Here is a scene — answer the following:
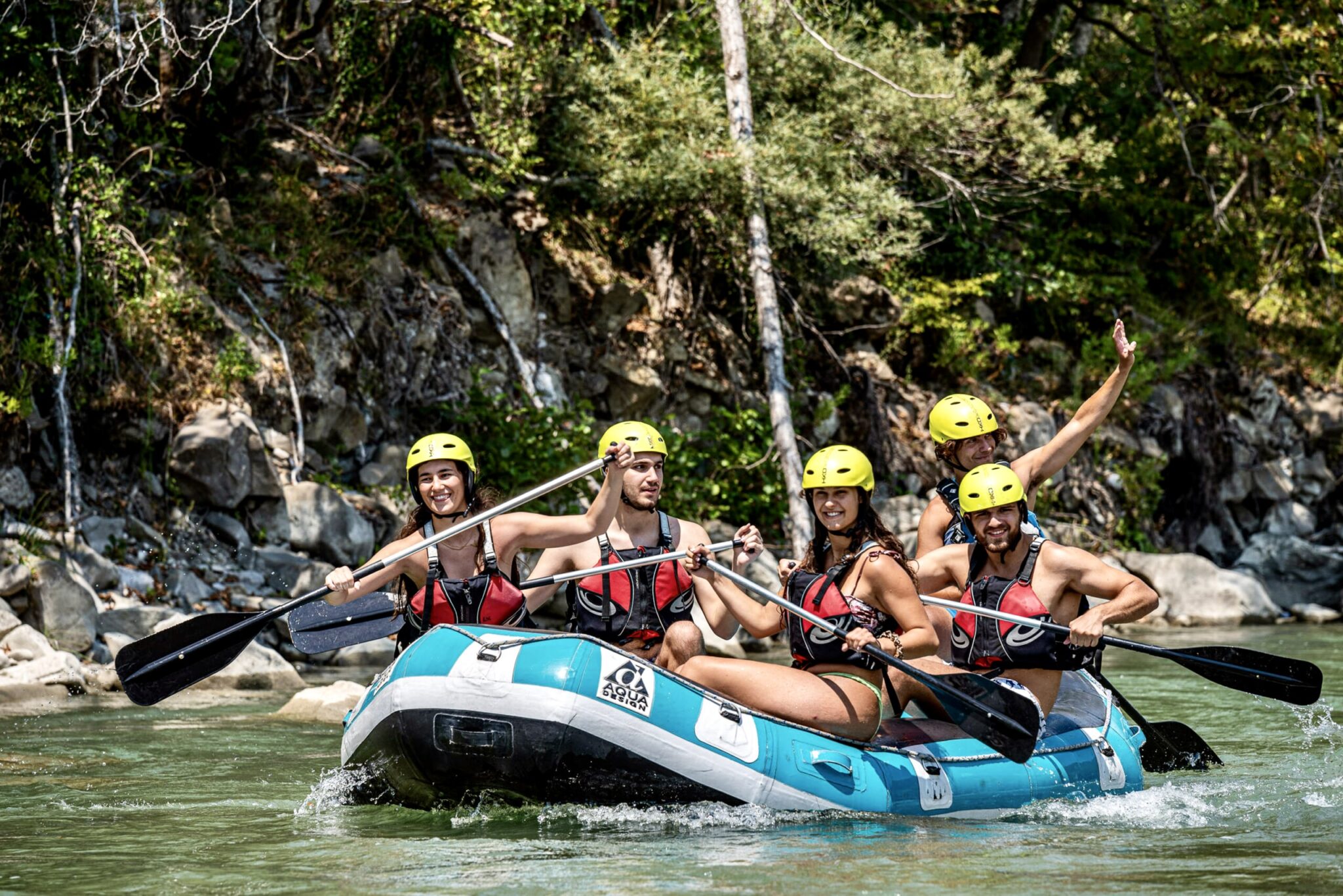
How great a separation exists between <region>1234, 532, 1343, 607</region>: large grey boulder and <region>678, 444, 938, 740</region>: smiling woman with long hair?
448 inches

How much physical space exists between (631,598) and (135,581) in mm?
5785

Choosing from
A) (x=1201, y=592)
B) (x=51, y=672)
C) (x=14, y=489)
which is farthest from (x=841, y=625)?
(x=1201, y=592)

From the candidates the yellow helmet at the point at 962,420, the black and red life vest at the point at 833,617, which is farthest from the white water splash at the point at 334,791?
the yellow helmet at the point at 962,420

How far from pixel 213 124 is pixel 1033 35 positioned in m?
9.78

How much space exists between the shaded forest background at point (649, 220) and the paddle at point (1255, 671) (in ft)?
→ 23.4

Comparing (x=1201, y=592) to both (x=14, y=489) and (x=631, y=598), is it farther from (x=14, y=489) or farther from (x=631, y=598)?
(x=14, y=489)

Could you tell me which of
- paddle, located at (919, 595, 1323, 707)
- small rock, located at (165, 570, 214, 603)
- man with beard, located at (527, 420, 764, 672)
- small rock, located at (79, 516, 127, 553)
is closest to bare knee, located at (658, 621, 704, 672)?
man with beard, located at (527, 420, 764, 672)

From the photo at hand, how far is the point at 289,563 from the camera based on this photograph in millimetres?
10828

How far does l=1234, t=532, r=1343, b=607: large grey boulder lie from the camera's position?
50.9 feet

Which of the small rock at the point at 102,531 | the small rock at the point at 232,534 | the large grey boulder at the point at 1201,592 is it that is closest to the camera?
the small rock at the point at 102,531

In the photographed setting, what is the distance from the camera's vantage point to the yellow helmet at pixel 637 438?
587 centimetres

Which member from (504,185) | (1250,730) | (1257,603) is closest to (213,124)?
(504,185)

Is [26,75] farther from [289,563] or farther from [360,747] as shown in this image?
[360,747]

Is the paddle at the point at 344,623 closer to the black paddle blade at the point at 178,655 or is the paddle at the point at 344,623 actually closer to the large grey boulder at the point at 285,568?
the black paddle blade at the point at 178,655
